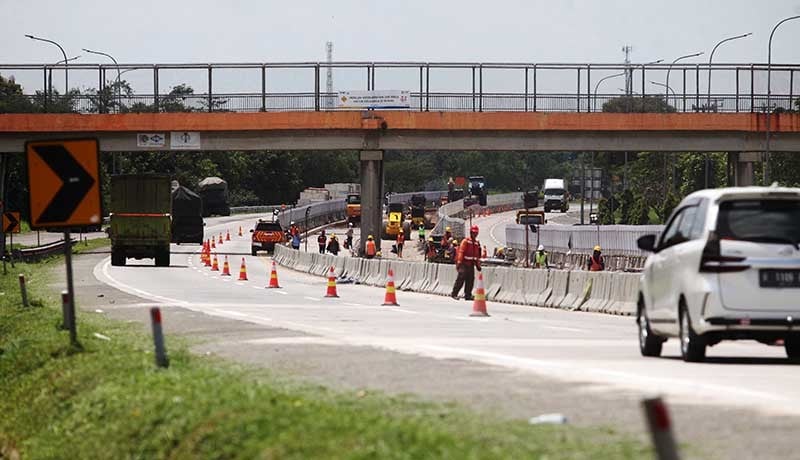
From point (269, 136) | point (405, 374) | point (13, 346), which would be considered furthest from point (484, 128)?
point (405, 374)

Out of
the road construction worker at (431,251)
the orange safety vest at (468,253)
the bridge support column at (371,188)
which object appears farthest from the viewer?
the road construction worker at (431,251)

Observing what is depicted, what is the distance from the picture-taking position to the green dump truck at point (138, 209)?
62.4 metres

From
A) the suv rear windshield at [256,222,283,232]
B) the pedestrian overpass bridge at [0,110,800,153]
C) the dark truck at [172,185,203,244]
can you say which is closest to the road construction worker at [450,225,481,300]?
the pedestrian overpass bridge at [0,110,800,153]

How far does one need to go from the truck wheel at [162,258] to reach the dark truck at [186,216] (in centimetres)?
2785

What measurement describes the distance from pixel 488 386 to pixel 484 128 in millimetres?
60862

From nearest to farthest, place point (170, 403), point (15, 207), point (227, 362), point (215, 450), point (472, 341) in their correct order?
point (215, 450)
point (170, 403)
point (227, 362)
point (472, 341)
point (15, 207)

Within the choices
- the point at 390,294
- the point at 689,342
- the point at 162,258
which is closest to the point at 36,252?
the point at 162,258

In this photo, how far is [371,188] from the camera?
74.8m

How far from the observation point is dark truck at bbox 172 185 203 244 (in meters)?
93.3

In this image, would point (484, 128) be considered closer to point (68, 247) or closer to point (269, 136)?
Answer: point (269, 136)

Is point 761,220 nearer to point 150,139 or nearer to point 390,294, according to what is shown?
point 390,294

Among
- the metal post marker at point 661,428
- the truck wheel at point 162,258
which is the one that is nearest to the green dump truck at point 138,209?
the truck wheel at point 162,258

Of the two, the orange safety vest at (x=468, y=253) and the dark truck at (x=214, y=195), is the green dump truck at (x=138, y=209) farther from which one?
the dark truck at (x=214, y=195)

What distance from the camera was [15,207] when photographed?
117 m
